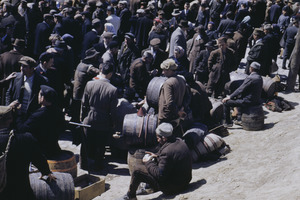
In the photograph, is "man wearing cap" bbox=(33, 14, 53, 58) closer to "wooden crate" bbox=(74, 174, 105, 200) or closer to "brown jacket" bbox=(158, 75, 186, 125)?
"brown jacket" bbox=(158, 75, 186, 125)

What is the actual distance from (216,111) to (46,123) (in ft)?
17.1

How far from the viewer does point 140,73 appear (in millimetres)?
10648

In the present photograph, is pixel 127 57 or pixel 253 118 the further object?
pixel 127 57

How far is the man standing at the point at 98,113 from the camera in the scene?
28.1 feet

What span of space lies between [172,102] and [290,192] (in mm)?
3130

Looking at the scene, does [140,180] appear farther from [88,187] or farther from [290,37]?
[290,37]

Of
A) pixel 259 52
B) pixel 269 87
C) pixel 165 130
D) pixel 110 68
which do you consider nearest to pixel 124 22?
pixel 259 52

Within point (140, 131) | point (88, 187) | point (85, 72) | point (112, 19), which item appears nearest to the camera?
→ point (88, 187)

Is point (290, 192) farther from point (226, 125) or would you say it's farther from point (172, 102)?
point (226, 125)

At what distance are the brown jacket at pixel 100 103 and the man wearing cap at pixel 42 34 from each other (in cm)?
524

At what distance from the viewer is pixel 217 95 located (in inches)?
494

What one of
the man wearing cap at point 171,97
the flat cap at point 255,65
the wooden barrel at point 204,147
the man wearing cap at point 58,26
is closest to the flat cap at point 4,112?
the man wearing cap at point 171,97

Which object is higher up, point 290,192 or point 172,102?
point 172,102

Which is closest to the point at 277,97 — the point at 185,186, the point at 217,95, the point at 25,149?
the point at 217,95
